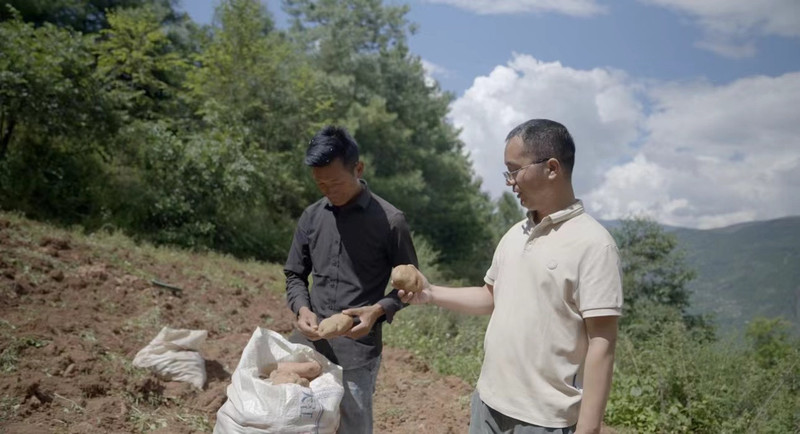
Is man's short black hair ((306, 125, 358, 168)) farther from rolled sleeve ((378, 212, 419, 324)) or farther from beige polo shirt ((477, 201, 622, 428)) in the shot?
beige polo shirt ((477, 201, 622, 428))

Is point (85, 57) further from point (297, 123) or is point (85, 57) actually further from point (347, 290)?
point (347, 290)

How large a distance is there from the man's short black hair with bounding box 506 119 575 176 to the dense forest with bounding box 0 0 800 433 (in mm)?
3909

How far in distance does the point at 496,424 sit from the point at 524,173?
2.69 ft

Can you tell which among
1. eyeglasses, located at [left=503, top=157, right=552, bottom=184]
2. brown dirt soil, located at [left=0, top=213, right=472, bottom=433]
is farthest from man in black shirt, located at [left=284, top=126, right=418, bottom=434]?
brown dirt soil, located at [left=0, top=213, right=472, bottom=433]

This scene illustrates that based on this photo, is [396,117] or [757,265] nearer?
[396,117]

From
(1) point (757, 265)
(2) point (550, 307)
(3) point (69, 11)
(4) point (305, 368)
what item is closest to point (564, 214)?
(2) point (550, 307)

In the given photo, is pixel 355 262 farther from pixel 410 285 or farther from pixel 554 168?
pixel 554 168

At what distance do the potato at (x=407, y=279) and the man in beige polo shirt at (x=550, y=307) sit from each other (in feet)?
1.20

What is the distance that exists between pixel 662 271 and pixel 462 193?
10.7 meters

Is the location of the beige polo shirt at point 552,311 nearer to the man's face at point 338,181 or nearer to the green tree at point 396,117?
the man's face at point 338,181

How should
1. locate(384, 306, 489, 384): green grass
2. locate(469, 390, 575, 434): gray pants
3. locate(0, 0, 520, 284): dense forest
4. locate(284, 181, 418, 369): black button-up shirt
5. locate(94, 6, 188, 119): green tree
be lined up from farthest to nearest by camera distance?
1. locate(94, 6, 188, 119): green tree
2. locate(0, 0, 520, 284): dense forest
3. locate(384, 306, 489, 384): green grass
4. locate(284, 181, 418, 369): black button-up shirt
5. locate(469, 390, 575, 434): gray pants

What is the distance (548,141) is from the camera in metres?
1.89

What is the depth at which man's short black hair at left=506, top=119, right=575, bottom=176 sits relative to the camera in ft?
6.21

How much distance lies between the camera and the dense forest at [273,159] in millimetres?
6000
